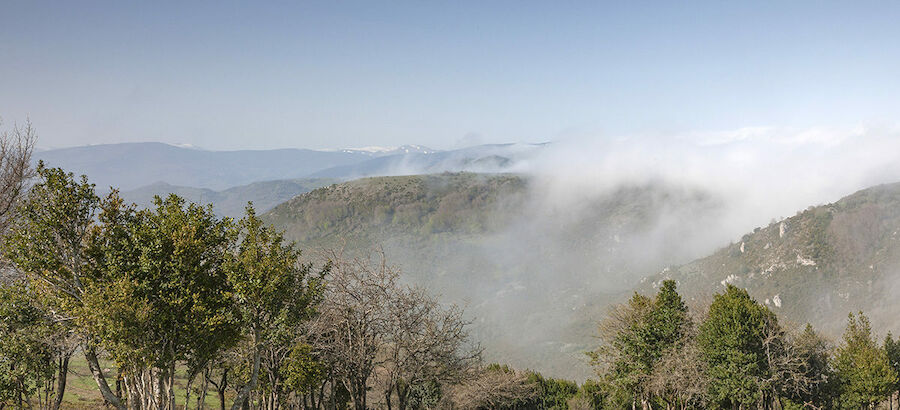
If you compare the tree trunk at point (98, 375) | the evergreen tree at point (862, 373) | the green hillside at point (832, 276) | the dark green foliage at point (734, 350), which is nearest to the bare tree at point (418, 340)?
the tree trunk at point (98, 375)

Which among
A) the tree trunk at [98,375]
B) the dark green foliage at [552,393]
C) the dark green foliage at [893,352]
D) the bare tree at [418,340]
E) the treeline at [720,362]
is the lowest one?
the dark green foliage at [552,393]

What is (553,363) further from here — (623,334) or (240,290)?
(240,290)

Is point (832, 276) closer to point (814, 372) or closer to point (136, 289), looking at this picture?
point (814, 372)

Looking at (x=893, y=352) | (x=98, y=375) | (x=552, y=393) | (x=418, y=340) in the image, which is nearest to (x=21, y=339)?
(x=98, y=375)

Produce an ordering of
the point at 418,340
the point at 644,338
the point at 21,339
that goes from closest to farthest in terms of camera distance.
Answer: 1. the point at 21,339
2. the point at 418,340
3. the point at 644,338

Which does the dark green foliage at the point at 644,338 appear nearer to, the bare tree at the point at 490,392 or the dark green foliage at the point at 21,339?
the bare tree at the point at 490,392

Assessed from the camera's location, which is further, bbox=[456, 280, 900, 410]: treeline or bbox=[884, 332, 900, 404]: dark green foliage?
bbox=[884, 332, 900, 404]: dark green foliage

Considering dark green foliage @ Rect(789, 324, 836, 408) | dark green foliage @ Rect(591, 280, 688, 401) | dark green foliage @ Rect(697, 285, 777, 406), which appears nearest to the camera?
dark green foliage @ Rect(697, 285, 777, 406)

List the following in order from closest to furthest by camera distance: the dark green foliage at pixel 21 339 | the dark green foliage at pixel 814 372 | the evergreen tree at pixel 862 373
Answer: the dark green foliage at pixel 21 339
the evergreen tree at pixel 862 373
the dark green foliage at pixel 814 372

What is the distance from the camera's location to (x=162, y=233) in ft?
46.3

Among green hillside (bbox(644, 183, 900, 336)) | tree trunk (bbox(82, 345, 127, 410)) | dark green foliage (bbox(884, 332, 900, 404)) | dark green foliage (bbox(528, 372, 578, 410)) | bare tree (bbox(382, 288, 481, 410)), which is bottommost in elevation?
green hillside (bbox(644, 183, 900, 336))

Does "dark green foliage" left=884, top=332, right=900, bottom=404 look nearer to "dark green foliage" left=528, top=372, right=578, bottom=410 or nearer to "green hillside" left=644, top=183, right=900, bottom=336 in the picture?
"dark green foliage" left=528, top=372, right=578, bottom=410

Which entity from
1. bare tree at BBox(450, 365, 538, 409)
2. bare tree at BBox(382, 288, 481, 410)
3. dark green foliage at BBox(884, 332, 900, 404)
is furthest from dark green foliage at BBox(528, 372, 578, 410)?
bare tree at BBox(382, 288, 481, 410)

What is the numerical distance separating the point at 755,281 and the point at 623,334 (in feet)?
621
